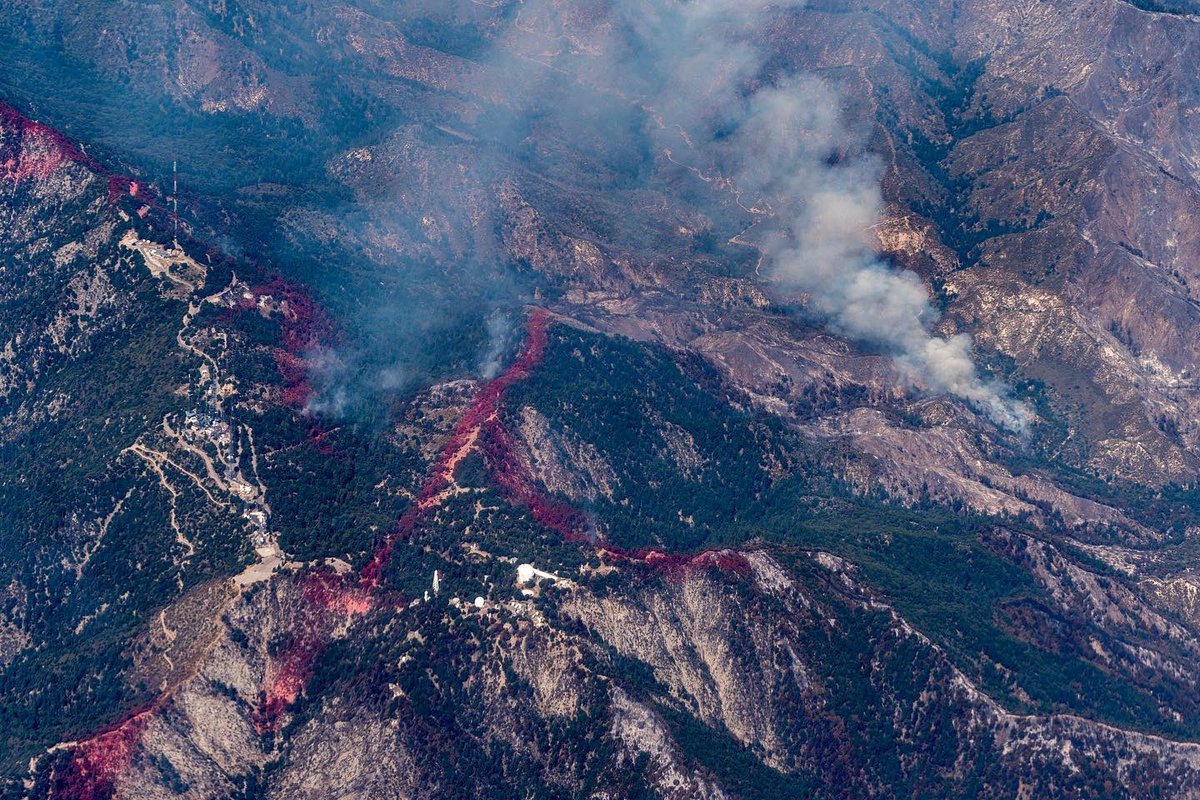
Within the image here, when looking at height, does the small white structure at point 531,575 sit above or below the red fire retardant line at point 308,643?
above

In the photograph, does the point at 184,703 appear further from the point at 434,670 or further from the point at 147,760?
the point at 434,670

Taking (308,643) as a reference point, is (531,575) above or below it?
above

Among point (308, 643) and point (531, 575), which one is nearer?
point (308, 643)

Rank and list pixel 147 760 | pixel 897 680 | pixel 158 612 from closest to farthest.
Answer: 1. pixel 147 760
2. pixel 158 612
3. pixel 897 680

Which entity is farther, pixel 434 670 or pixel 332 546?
pixel 332 546

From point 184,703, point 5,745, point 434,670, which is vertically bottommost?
point 5,745

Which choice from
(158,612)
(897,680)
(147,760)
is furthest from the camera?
(897,680)

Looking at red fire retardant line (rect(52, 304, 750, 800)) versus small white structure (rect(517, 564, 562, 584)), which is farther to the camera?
small white structure (rect(517, 564, 562, 584))

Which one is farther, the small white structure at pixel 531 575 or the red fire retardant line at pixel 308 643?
the small white structure at pixel 531 575

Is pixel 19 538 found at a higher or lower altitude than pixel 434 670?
lower

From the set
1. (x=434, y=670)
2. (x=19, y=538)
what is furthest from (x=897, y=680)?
(x=19, y=538)

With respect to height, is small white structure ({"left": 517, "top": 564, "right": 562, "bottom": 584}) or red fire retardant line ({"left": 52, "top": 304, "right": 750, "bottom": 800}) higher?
small white structure ({"left": 517, "top": 564, "right": 562, "bottom": 584})
